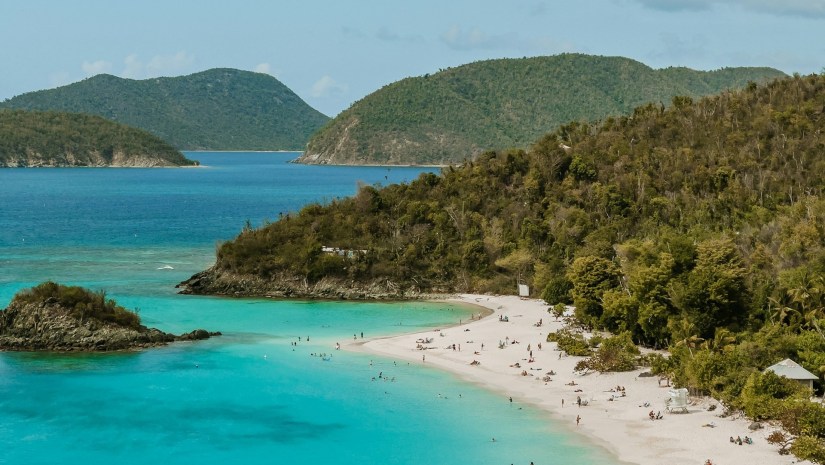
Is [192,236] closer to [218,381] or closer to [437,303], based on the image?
[437,303]

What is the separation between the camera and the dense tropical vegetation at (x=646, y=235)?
55.2 meters

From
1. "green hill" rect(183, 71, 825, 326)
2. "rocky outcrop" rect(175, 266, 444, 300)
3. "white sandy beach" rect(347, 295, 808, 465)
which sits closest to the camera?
"white sandy beach" rect(347, 295, 808, 465)

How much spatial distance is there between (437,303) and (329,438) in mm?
35580

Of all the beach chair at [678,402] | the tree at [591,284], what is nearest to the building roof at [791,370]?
the beach chair at [678,402]

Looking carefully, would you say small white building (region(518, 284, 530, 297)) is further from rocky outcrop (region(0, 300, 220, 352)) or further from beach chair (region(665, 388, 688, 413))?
beach chair (region(665, 388, 688, 413))

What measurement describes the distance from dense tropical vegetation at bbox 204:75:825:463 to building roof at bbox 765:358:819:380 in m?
1.02

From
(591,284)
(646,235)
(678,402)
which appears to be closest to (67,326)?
(591,284)

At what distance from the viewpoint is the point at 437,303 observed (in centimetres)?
7912

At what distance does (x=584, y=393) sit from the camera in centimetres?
4981

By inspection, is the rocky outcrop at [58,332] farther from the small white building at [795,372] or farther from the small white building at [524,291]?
the small white building at [795,372]

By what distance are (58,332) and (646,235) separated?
158 feet

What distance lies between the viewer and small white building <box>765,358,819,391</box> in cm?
4497

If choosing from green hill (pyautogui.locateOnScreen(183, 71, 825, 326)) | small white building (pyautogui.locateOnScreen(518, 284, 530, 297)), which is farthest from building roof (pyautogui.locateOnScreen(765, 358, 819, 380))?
small white building (pyautogui.locateOnScreen(518, 284, 530, 297))

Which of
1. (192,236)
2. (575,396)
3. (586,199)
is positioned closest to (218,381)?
(575,396)
